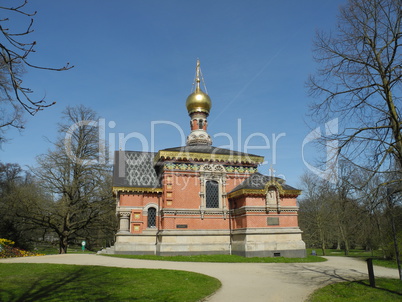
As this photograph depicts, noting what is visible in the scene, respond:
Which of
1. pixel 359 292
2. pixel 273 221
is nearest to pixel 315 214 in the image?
pixel 273 221

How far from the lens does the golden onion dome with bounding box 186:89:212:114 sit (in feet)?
93.7

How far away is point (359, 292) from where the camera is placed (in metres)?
9.57

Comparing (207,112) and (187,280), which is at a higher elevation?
(207,112)

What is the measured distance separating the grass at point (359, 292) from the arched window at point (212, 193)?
13.0 meters

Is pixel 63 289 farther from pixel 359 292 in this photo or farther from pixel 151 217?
pixel 151 217

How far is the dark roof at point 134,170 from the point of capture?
906 inches

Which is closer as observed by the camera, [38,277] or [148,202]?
[38,277]

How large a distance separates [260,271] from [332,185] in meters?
6.46

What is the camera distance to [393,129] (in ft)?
28.3

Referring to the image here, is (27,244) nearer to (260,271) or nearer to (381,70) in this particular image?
(260,271)

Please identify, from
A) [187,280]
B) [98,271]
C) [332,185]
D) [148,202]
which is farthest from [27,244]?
[332,185]

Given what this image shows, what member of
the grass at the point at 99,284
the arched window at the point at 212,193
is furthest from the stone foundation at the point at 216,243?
the grass at the point at 99,284

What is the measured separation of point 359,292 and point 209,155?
14888mm

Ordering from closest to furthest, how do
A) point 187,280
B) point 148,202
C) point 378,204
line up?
point 378,204 → point 187,280 → point 148,202
